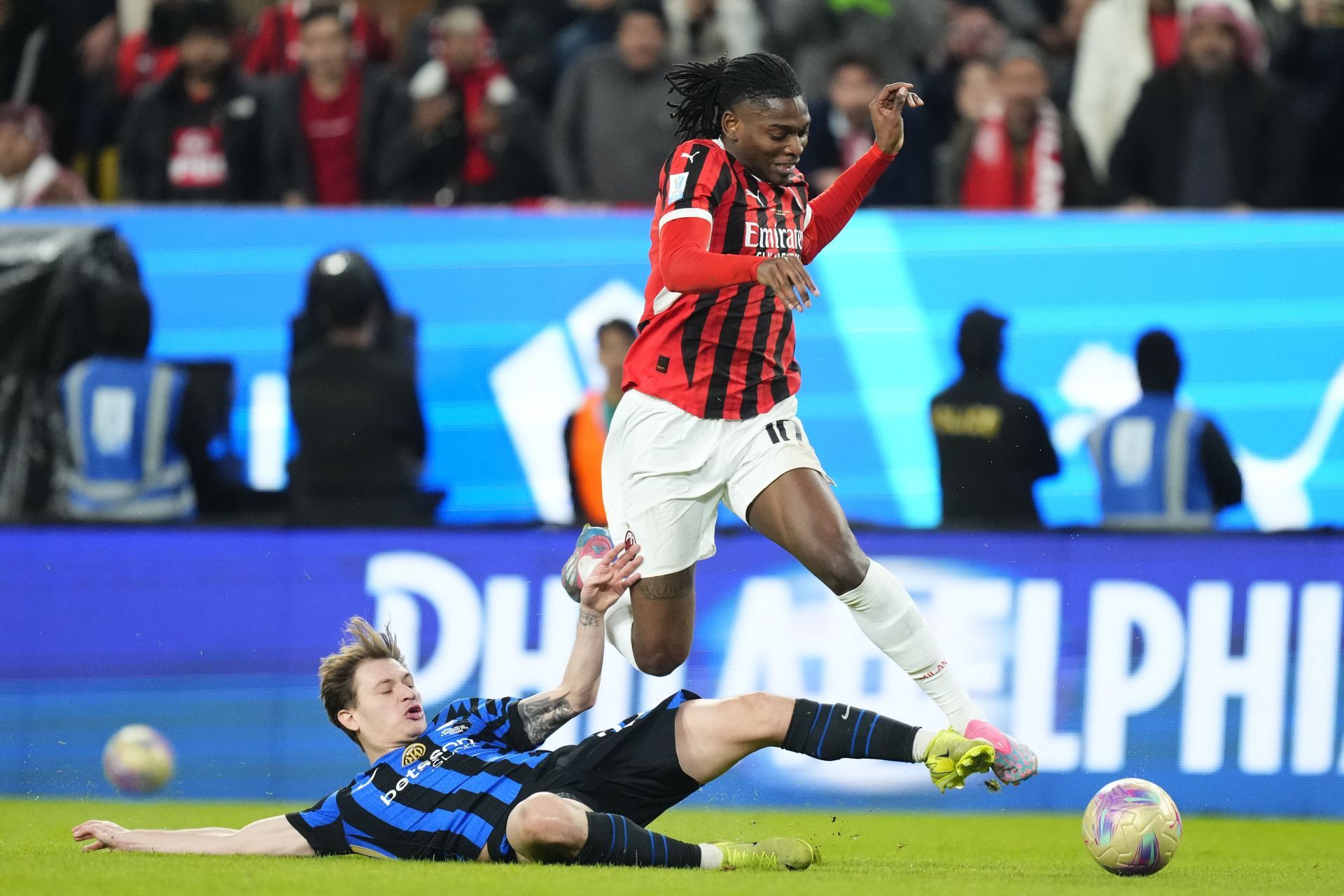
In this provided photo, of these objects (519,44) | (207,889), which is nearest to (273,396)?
(519,44)

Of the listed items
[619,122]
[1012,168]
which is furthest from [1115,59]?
[619,122]

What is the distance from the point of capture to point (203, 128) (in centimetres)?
1051

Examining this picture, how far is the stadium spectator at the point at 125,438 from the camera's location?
9.05 m

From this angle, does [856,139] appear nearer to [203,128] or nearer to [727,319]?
[203,128]

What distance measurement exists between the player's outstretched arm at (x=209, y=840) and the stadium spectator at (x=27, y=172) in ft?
17.6

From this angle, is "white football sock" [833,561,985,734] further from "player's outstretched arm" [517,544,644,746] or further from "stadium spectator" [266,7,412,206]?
"stadium spectator" [266,7,412,206]

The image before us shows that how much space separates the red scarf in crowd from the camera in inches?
391

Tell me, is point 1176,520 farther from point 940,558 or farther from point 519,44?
point 519,44

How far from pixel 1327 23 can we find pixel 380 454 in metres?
5.36

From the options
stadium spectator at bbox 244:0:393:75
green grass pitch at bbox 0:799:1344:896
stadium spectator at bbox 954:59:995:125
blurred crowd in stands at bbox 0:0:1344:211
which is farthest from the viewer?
stadium spectator at bbox 244:0:393:75

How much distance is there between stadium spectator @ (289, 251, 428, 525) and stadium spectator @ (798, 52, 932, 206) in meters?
2.44

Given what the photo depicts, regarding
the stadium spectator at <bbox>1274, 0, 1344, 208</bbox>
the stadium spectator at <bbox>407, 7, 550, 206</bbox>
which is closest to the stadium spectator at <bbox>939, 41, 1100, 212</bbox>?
the stadium spectator at <bbox>1274, 0, 1344, 208</bbox>

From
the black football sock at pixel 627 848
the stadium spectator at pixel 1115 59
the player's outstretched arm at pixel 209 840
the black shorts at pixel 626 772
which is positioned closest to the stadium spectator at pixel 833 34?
the stadium spectator at pixel 1115 59

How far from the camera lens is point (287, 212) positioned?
964 cm
